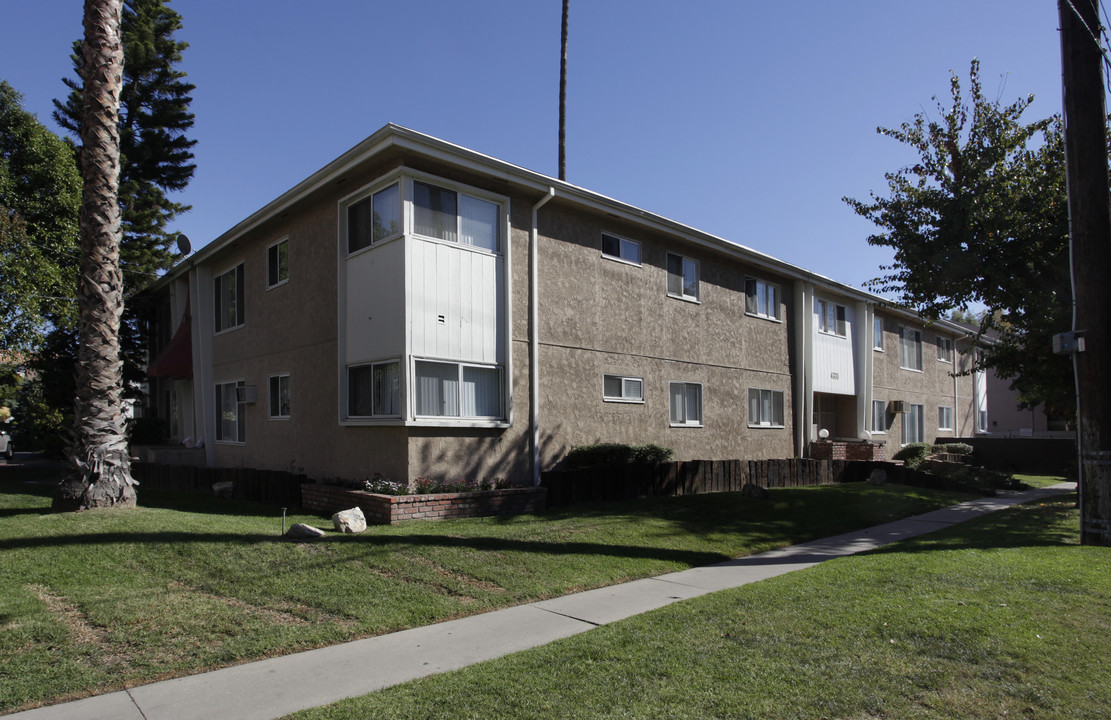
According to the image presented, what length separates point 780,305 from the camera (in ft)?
69.2

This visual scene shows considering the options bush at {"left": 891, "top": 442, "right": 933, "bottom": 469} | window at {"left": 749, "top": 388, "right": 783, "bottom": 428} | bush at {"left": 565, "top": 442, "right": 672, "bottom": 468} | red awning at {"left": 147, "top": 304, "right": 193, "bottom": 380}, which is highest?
red awning at {"left": 147, "top": 304, "right": 193, "bottom": 380}

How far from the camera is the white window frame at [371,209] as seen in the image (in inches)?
473

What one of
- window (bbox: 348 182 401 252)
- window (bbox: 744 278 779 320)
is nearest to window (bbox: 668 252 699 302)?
window (bbox: 744 278 779 320)

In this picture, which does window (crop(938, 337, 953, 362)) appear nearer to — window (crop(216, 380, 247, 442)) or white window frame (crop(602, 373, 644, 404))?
white window frame (crop(602, 373, 644, 404))

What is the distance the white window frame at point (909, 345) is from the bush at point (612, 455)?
1667cm

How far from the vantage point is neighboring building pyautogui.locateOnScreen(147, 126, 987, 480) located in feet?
40.1

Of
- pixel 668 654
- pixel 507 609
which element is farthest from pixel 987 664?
pixel 507 609

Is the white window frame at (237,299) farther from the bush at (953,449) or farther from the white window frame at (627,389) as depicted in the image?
the bush at (953,449)

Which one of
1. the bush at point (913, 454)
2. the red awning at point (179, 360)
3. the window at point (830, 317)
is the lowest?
the bush at point (913, 454)

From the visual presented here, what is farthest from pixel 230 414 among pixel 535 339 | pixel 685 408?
pixel 685 408

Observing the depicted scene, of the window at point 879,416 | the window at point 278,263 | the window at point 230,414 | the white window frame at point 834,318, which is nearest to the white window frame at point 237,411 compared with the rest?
the window at point 230,414

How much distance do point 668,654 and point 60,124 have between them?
3097cm

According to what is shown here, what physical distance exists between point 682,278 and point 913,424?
1563cm

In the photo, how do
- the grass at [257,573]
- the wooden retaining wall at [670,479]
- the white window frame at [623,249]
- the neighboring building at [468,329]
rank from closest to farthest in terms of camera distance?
the grass at [257,573] < the neighboring building at [468,329] < the wooden retaining wall at [670,479] < the white window frame at [623,249]
